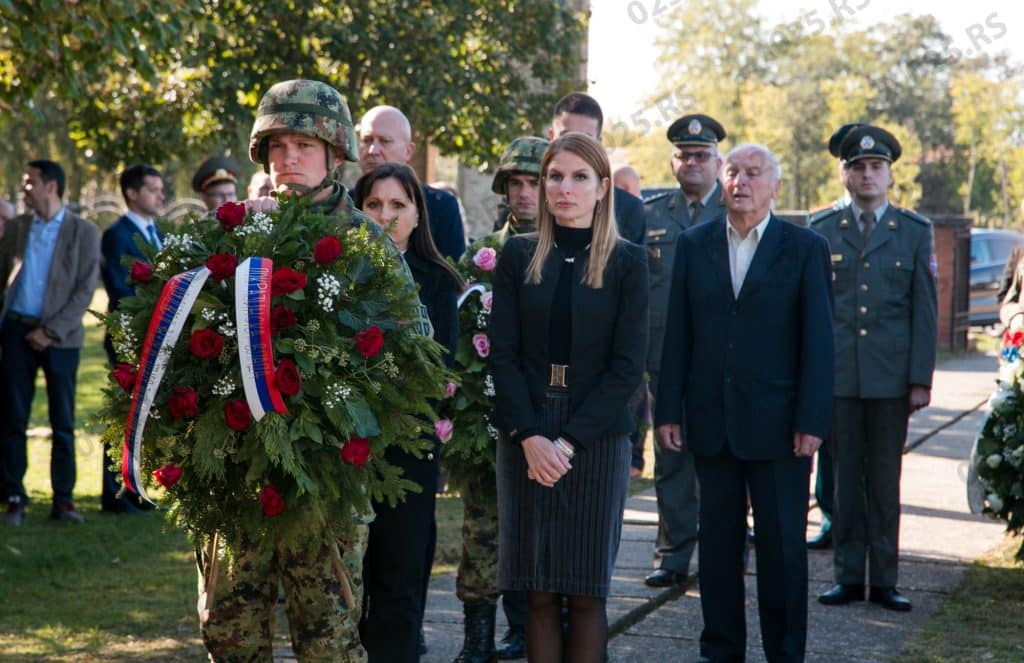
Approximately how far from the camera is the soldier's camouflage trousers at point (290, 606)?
4.20 meters

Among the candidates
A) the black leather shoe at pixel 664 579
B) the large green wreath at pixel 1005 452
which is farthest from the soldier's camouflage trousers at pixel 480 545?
the large green wreath at pixel 1005 452

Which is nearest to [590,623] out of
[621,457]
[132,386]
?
[621,457]

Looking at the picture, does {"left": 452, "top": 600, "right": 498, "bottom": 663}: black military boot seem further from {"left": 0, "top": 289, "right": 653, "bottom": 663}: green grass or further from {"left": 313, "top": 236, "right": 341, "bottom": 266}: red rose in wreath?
{"left": 313, "top": 236, "right": 341, "bottom": 266}: red rose in wreath

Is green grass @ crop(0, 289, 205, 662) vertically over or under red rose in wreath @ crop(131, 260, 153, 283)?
under

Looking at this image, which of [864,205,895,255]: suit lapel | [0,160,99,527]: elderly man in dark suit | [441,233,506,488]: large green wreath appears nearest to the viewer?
[441,233,506,488]: large green wreath

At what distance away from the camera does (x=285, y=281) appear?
13.1 ft

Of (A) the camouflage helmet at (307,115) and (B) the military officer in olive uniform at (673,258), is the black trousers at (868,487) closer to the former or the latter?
(B) the military officer in olive uniform at (673,258)

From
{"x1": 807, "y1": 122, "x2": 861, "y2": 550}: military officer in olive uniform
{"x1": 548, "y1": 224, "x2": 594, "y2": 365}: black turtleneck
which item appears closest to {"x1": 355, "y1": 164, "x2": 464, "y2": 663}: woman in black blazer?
{"x1": 548, "y1": 224, "x2": 594, "y2": 365}: black turtleneck

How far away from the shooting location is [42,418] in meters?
15.9

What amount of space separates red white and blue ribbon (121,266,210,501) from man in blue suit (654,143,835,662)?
8.29 feet

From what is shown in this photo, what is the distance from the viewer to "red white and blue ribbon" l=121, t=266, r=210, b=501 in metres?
3.99

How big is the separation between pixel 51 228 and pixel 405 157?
4350 millimetres

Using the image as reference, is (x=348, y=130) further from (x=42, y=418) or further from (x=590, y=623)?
(x=42, y=418)

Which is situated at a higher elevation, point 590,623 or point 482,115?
point 482,115
